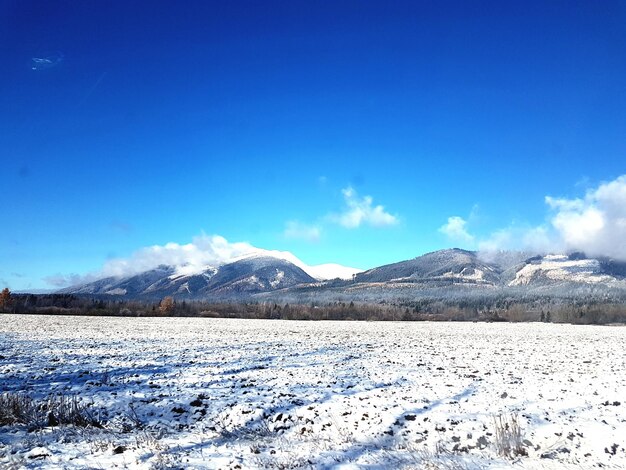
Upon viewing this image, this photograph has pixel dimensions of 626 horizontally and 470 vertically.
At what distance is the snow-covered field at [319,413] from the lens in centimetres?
973

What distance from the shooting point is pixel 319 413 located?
13438 mm

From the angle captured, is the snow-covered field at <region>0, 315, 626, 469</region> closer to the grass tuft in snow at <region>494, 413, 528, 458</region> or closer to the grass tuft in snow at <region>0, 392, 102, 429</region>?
the grass tuft in snow at <region>494, 413, 528, 458</region>

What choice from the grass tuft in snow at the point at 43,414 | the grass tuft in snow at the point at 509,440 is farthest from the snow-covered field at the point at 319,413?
the grass tuft in snow at the point at 43,414

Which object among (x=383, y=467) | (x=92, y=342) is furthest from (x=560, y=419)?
(x=92, y=342)

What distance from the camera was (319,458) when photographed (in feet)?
31.6

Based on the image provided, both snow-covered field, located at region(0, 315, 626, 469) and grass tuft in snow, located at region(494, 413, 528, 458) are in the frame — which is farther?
grass tuft in snow, located at region(494, 413, 528, 458)

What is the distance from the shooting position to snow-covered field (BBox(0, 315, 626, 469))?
9.73 m

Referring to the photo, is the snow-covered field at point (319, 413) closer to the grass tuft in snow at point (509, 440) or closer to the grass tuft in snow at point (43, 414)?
the grass tuft in snow at point (509, 440)

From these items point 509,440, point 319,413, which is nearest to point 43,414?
point 319,413

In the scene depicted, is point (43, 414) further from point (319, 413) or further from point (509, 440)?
point (509, 440)

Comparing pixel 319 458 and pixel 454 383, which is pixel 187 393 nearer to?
pixel 319 458

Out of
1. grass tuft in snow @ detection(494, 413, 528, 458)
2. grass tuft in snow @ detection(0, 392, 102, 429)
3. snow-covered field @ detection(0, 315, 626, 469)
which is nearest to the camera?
snow-covered field @ detection(0, 315, 626, 469)

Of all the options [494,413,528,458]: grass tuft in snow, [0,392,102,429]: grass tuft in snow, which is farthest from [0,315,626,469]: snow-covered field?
[0,392,102,429]: grass tuft in snow

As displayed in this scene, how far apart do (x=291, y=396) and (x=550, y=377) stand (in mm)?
12923
